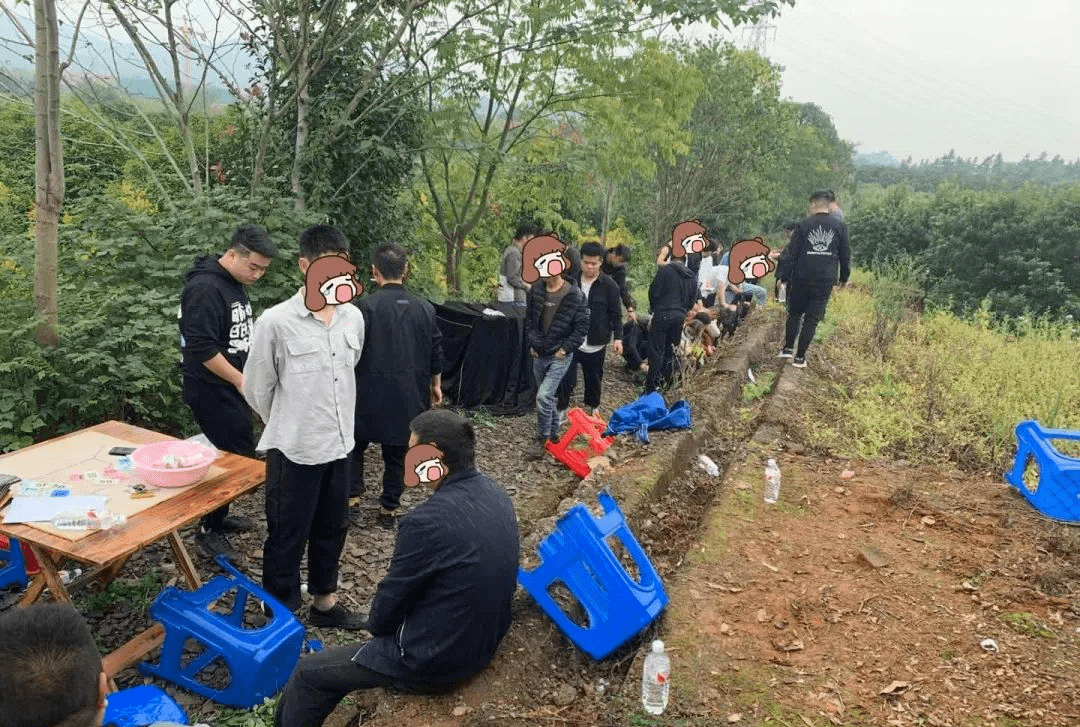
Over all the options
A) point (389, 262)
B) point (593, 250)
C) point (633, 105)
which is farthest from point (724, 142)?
point (389, 262)

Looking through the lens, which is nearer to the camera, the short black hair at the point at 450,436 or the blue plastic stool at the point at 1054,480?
the short black hair at the point at 450,436

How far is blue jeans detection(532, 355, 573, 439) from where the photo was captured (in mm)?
5812

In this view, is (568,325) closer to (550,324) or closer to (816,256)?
(550,324)

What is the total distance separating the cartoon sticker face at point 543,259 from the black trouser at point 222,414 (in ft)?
8.76

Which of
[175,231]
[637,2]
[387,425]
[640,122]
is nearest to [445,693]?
[387,425]

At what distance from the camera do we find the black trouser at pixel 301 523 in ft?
10.6

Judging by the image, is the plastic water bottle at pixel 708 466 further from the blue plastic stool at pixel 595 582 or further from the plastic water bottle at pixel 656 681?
the plastic water bottle at pixel 656 681

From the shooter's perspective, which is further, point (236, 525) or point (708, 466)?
point (708, 466)

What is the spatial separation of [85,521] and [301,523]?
0.92m

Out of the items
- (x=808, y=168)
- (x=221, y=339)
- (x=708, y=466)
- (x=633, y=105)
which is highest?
(x=808, y=168)

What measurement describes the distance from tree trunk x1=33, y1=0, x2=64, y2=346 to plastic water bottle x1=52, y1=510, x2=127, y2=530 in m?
2.22

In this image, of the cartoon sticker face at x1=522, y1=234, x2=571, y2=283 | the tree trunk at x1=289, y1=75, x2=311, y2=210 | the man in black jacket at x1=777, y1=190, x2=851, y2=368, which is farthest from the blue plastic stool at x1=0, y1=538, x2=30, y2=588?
the man in black jacket at x1=777, y1=190, x2=851, y2=368

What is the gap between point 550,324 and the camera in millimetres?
5668

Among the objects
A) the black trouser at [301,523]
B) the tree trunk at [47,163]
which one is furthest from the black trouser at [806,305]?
the tree trunk at [47,163]
